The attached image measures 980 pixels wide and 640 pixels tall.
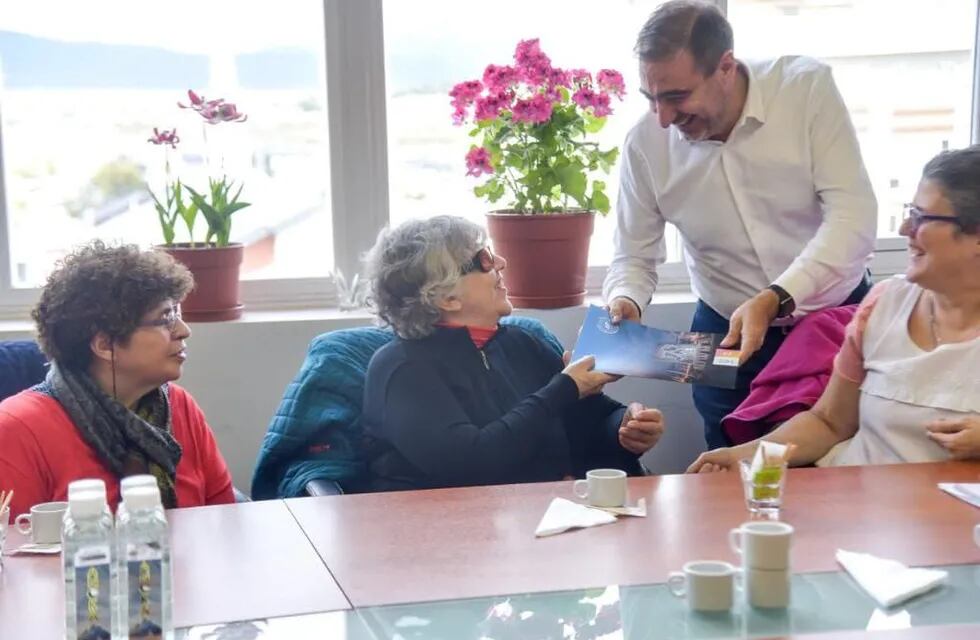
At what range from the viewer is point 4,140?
138 inches

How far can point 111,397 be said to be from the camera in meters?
2.49

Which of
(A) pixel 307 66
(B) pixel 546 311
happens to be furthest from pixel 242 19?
(B) pixel 546 311

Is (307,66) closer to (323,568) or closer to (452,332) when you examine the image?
(452,332)

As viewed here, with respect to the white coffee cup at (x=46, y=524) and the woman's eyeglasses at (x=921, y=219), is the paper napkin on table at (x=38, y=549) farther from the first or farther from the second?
the woman's eyeglasses at (x=921, y=219)

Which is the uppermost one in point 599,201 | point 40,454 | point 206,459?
point 599,201

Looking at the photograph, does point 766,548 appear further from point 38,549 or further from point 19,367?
point 19,367

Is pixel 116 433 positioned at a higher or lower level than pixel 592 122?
lower

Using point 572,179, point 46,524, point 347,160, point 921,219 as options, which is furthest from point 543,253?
point 46,524

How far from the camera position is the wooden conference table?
5.57 ft

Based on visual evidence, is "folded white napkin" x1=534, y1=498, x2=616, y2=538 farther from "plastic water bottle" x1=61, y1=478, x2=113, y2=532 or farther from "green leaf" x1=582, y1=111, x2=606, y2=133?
"green leaf" x1=582, y1=111, x2=606, y2=133

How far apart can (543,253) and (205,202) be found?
96 centimetres

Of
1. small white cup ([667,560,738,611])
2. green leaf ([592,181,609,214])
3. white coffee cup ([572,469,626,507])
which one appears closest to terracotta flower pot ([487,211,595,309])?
green leaf ([592,181,609,214])

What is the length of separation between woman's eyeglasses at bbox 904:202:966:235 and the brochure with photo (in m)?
0.48

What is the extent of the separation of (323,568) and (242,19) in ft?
7.16
